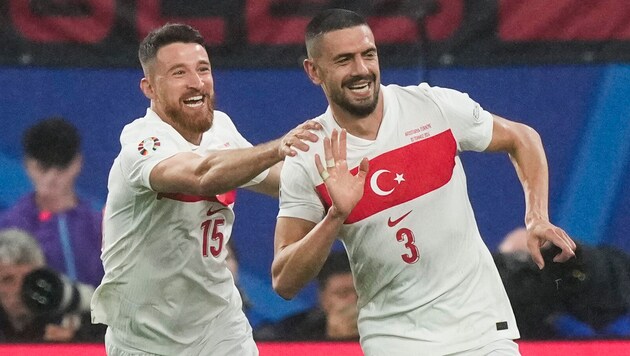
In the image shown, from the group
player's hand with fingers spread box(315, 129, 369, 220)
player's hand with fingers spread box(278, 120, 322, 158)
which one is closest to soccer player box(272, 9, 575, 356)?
player's hand with fingers spread box(315, 129, 369, 220)

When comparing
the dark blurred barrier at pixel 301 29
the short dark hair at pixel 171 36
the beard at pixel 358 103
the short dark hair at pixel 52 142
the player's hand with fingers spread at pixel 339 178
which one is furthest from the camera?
the short dark hair at pixel 52 142

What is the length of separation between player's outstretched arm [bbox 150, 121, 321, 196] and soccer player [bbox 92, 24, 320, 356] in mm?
115

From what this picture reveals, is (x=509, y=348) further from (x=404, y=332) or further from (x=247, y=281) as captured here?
(x=247, y=281)

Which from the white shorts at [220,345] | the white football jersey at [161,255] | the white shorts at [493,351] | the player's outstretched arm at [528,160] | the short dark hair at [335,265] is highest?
the player's outstretched arm at [528,160]

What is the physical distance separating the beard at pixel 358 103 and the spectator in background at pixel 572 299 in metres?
2.40

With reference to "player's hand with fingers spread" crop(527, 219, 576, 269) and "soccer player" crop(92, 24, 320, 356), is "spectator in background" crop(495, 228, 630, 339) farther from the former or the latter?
"player's hand with fingers spread" crop(527, 219, 576, 269)

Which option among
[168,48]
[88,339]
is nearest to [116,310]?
[168,48]

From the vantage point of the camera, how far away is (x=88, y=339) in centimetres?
673

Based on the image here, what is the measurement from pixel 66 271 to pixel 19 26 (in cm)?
126

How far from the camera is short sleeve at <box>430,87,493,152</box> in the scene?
4.45 metres

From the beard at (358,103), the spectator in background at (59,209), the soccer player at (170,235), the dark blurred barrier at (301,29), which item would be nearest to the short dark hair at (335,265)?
the dark blurred barrier at (301,29)

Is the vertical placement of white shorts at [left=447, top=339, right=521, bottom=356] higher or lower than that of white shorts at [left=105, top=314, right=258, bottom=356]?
higher

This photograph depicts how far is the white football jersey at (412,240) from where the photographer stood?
14.1ft

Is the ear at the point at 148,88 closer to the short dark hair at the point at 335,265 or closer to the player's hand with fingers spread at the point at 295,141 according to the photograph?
the player's hand with fingers spread at the point at 295,141
